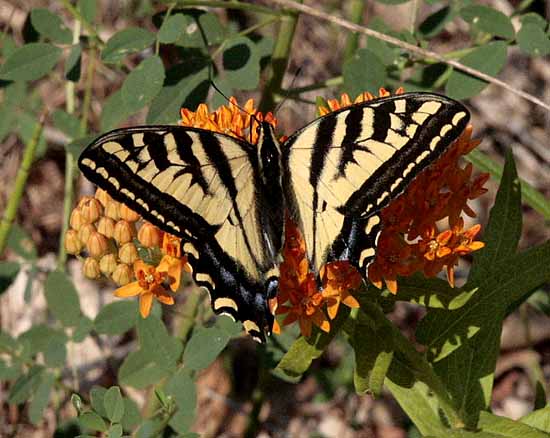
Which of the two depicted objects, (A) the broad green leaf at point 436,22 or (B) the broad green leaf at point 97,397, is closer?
(B) the broad green leaf at point 97,397

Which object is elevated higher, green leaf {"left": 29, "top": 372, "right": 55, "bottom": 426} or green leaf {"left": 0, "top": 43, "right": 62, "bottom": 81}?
green leaf {"left": 0, "top": 43, "right": 62, "bottom": 81}

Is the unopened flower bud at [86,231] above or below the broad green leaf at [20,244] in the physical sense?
above

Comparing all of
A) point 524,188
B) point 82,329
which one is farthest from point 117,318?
point 524,188

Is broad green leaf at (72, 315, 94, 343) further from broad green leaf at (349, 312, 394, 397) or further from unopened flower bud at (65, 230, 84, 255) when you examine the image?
broad green leaf at (349, 312, 394, 397)

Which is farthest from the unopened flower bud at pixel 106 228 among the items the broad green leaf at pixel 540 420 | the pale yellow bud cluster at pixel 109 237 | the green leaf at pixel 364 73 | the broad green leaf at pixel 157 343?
the broad green leaf at pixel 540 420

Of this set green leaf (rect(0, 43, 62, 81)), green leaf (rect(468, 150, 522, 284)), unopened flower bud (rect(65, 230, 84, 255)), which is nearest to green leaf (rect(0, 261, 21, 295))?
green leaf (rect(0, 43, 62, 81))

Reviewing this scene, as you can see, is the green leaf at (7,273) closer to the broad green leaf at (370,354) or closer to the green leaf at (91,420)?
the green leaf at (91,420)

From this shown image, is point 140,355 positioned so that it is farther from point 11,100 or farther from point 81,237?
point 11,100
